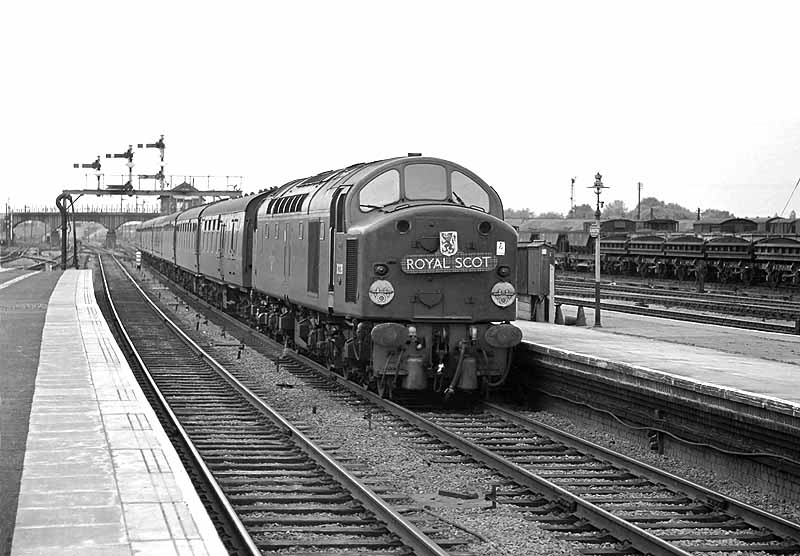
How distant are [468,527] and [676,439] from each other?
393 cm

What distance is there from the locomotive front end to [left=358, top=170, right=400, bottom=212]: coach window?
1 centimetres

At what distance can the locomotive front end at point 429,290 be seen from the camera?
13.9 metres

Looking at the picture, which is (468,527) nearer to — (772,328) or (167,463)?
(167,463)

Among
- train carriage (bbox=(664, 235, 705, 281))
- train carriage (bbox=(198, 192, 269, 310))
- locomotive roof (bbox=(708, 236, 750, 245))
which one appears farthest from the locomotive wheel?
train carriage (bbox=(664, 235, 705, 281))

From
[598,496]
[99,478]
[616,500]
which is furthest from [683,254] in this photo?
[99,478]

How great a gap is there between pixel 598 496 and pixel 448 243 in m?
5.19

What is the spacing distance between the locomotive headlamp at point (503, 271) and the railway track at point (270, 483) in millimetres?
3649

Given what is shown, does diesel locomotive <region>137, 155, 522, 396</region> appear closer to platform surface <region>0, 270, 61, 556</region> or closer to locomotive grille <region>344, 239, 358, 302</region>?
locomotive grille <region>344, 239, 358, 302</region>

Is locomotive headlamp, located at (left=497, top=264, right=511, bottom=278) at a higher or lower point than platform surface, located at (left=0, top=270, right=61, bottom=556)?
higher

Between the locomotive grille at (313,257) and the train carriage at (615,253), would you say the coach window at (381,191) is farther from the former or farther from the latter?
the train carriage at (615,253)

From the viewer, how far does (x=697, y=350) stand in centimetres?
1645

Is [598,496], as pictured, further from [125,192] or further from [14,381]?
[125,192]

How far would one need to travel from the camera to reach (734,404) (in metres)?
10.3

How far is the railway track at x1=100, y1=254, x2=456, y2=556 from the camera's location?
316 inches
